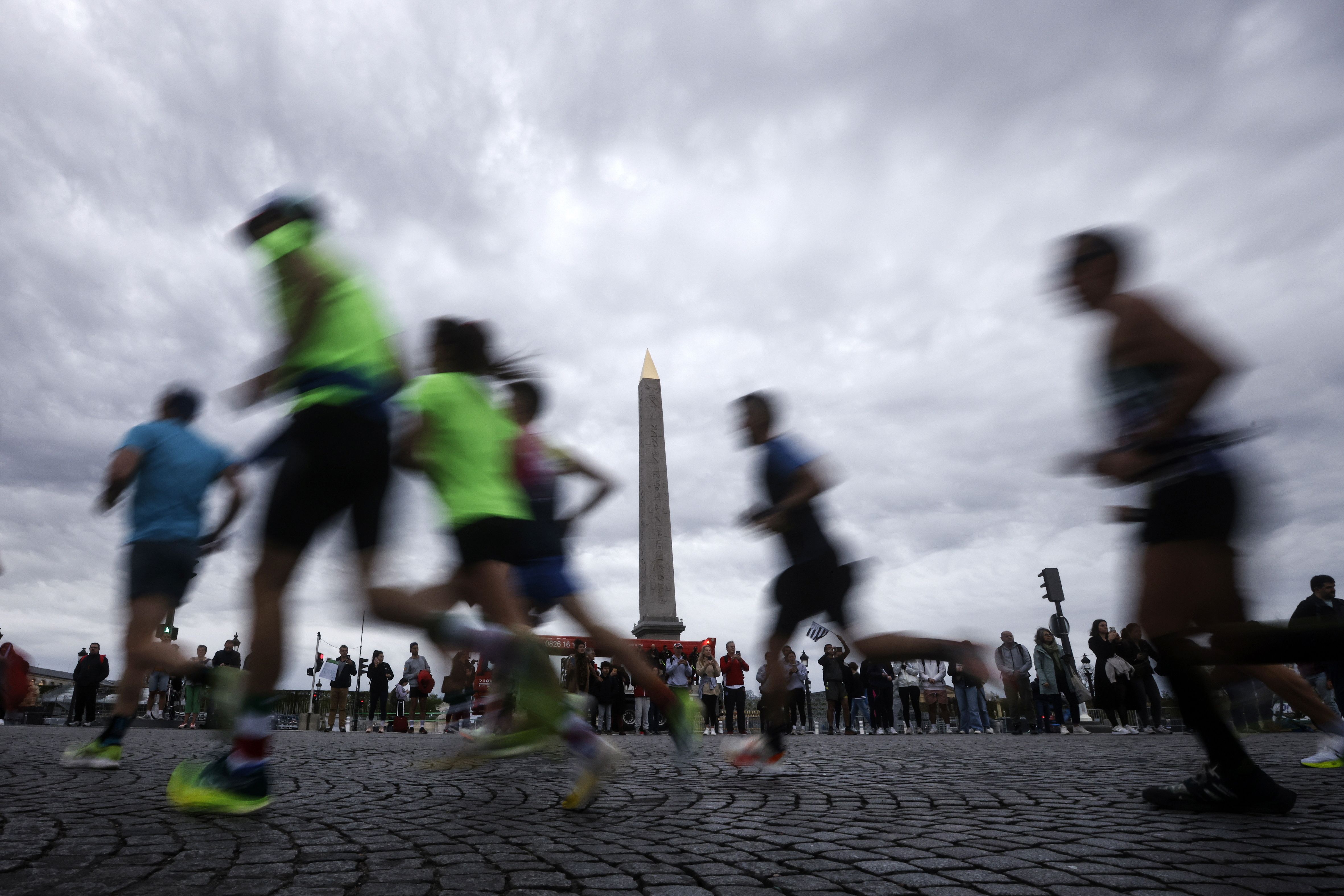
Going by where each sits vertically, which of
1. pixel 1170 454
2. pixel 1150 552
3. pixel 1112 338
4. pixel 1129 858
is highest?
pixel 1112 338

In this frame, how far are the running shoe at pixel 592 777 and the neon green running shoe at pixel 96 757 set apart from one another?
3157mm

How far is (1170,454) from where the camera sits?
116 inches

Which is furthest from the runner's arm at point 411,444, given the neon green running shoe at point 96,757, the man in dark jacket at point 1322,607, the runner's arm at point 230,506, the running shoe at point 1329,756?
A: the man in dark jacket at point 1322,607

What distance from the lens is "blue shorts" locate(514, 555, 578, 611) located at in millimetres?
3756

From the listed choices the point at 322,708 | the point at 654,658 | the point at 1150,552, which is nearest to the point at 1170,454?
the point at 1150,552

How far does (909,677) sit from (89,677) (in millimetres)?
14822

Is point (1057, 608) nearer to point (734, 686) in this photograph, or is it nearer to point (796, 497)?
point (734, 686)

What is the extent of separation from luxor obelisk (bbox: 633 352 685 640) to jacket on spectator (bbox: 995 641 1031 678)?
11474mm

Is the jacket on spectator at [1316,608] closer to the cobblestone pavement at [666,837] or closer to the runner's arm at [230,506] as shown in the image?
the cobblestone pavement at [666,837]

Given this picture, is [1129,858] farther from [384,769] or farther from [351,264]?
[384,769]

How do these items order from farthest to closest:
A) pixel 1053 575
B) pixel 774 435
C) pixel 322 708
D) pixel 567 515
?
pixel 322 708 < pixel 1053 575 < pixel 774 435 < pixel 567 515

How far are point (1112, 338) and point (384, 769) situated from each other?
464 centimetres

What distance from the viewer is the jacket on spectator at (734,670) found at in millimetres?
15688

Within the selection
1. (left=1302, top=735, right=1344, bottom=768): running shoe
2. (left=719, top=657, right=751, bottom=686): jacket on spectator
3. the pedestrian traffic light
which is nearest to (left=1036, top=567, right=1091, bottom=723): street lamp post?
the pedestrian traffic light
